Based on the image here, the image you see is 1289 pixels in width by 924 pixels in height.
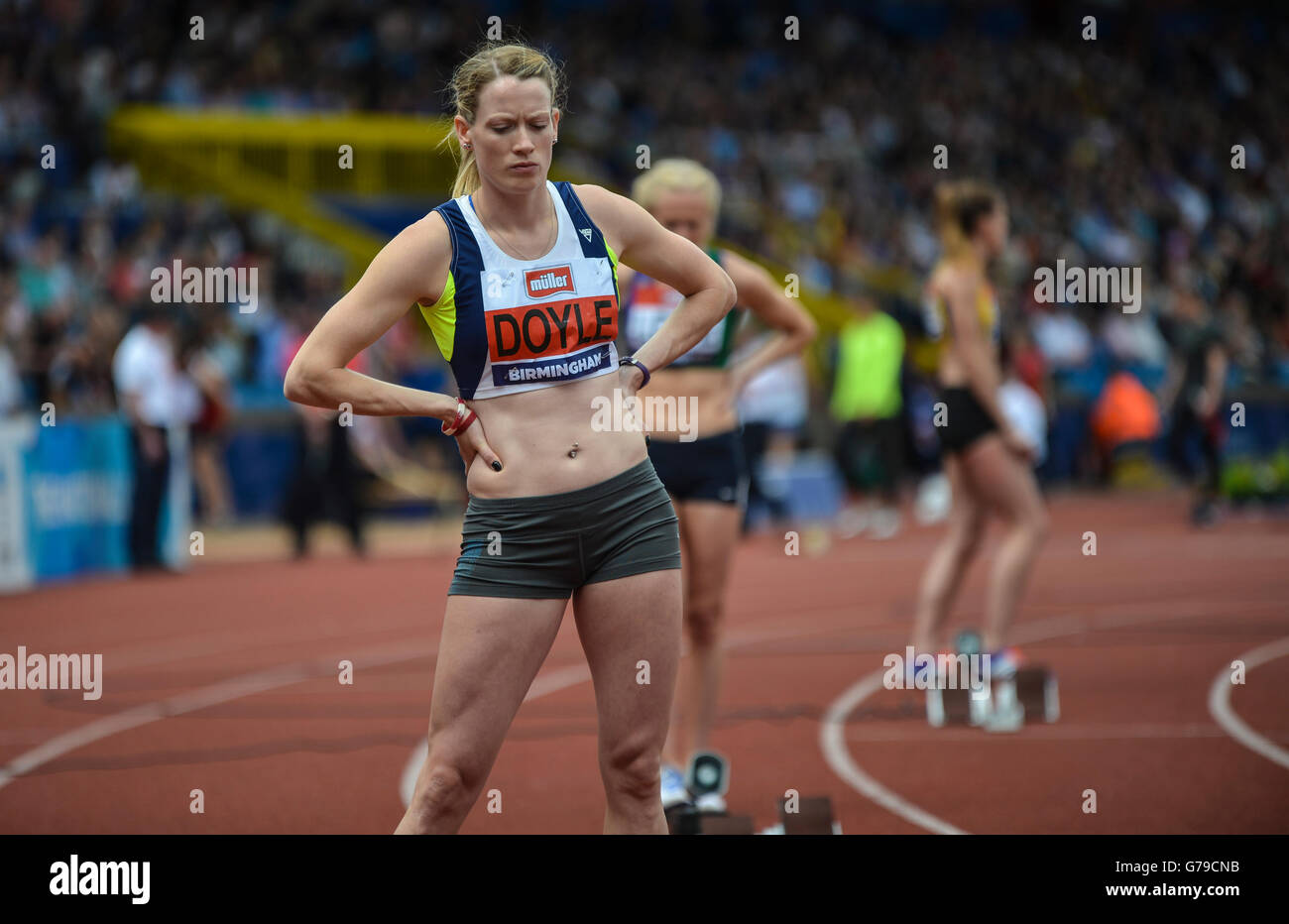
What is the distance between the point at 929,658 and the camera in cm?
808

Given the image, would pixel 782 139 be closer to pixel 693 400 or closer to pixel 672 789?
pixel 693 400

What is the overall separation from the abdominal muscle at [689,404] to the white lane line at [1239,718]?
2738 mm

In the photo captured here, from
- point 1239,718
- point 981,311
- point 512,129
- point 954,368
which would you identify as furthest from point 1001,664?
point 512,129

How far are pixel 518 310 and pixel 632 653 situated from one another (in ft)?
2.97

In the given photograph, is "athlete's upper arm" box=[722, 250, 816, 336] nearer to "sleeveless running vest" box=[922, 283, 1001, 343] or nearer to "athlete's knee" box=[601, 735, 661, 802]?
"sleeveless running vest" box=[922, 283, 1001, 343]

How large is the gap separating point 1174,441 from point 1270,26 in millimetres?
23782

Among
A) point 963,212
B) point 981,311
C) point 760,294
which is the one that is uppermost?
point 963,212

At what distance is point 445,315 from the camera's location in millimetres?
4000

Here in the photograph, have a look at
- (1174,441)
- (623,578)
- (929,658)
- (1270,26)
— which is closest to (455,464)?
(1174,441)

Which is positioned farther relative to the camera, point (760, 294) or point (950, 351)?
point (950, 351)

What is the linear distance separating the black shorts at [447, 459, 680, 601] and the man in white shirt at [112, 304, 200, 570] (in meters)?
10.8

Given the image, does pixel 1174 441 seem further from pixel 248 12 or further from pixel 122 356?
pixel 248 12

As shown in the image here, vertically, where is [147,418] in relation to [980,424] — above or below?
above

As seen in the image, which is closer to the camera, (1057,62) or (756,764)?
(756,764)
